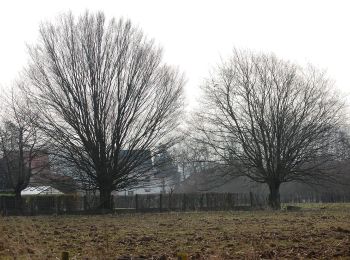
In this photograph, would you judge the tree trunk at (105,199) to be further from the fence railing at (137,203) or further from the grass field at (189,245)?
the grass field at (189,245)

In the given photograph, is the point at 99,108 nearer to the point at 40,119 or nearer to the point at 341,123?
the point at 40,119

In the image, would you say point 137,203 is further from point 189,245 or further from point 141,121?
point 189,245

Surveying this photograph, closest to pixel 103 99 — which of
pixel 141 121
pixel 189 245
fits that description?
pixel 141 121

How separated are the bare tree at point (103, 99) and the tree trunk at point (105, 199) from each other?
0.07 meters

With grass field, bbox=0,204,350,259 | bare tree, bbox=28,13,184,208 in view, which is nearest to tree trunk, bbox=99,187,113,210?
bare tree, bbox=28,13,184,208

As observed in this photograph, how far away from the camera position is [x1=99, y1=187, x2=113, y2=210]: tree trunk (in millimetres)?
34884

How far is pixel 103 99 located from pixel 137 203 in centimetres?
827

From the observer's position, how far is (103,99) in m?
34.9

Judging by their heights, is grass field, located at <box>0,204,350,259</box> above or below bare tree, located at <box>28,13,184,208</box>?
below

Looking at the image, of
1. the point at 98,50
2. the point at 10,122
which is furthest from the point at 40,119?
the point at 10,122

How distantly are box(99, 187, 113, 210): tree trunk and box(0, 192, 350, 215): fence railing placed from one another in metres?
0.65

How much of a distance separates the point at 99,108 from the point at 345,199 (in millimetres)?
41020

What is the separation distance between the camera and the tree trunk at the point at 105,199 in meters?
34.9

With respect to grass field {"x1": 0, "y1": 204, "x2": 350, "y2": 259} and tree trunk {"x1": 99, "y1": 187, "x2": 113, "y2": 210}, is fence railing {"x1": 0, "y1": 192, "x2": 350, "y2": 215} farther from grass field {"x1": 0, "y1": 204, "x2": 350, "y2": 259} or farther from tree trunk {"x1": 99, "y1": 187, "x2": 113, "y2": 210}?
grass field {"x1": 0, "y1": 204, "x2": 350, "y2": 259}
